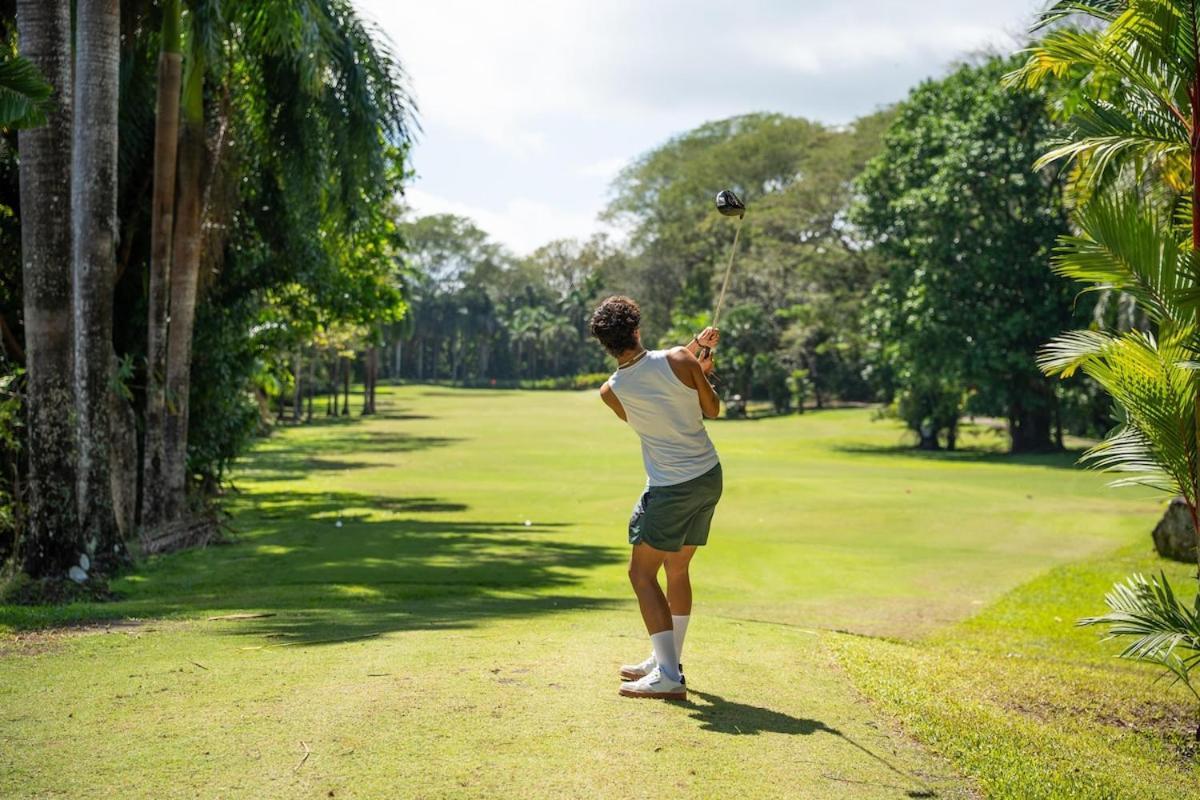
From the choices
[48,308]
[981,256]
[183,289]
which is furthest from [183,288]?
[981,256]

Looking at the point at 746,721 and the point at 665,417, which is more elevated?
the point at 665,417

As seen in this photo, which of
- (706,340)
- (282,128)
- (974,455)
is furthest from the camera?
(974,455)

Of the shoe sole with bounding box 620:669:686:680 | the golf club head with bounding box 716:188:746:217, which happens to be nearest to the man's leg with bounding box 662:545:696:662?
the shoe sole with bounding box 620:669:686:680

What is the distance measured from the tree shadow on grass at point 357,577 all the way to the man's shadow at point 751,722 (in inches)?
112

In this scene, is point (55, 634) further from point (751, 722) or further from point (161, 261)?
point (161, 261)

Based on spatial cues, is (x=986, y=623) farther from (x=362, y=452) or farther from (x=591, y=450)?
(x=362, y=452)

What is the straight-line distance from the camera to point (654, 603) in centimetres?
687

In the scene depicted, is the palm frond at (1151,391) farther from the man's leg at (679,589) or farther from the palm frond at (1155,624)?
the man's leg at (679,589)

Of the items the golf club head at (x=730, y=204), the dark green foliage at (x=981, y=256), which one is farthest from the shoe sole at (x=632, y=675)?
the dark green foliage at (x=981, y=256)

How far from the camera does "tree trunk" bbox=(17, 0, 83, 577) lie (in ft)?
38.4

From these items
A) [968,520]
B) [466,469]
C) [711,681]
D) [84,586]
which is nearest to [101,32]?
[84,586]

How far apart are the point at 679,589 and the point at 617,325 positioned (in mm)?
1568

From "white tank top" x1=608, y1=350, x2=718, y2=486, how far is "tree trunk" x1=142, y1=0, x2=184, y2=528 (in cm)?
1196

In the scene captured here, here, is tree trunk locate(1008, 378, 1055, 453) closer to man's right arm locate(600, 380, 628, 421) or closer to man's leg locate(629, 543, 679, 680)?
man's right arm locate(600, 380, 628, 421)
